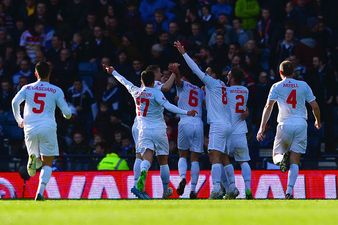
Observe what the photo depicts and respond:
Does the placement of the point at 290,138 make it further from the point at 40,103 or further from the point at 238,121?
the point at 40,103

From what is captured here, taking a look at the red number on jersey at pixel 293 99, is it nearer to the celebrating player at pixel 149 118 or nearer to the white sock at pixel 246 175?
the white sock at pixel 246 175

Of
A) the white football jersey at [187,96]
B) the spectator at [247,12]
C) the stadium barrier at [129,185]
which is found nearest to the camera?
the white football jersey at [187,96]

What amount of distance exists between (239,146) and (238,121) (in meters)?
0.47

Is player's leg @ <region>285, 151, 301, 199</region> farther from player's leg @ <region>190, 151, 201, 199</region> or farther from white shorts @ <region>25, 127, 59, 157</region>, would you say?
white shorts @ <region>25, 127, 59, 157</region>

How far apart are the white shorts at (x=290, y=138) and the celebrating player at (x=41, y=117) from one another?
152 inches

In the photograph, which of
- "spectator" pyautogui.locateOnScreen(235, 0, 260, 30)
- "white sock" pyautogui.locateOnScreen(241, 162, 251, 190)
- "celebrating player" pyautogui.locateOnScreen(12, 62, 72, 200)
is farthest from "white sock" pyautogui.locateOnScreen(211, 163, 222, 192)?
"spectator" pyautogui.locateOnScreen(235, 0, 260, 30)

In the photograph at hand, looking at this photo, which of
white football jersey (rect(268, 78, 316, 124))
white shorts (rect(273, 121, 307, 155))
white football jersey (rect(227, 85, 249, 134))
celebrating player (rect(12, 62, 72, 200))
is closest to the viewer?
celebrating player (rect(12, 62, 72, 200))

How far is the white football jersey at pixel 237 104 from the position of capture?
71.4 feet

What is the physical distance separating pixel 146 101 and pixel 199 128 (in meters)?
1.87

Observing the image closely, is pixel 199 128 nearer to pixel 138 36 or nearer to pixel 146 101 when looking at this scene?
pixel 146 101

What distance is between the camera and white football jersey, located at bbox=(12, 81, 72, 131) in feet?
64.8

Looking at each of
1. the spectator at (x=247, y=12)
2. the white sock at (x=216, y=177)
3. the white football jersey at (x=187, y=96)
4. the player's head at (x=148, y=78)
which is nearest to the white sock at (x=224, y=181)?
the white sock at (x=216, y=177)

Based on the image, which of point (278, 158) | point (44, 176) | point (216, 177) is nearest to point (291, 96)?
point (278, 158)
